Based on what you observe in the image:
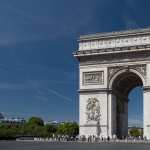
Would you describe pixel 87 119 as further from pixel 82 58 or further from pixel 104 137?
pixel 82 58

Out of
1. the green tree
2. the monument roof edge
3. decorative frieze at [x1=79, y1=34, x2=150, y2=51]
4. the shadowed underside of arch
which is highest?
the monument roof edge

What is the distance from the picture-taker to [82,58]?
48.4 meters

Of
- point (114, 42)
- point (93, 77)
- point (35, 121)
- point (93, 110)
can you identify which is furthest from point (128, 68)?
point (35, 121)

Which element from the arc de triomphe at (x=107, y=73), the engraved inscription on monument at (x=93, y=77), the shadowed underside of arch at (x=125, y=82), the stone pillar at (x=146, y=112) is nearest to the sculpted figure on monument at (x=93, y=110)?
the arc de triomphe at (x=107, y=73)

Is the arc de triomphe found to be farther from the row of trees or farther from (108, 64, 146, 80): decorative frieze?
the row of trees

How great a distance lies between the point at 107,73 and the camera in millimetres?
47188

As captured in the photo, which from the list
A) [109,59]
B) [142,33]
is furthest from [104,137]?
[142,33]

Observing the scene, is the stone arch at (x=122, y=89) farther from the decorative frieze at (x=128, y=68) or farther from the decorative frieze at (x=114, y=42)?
the decorative frieze at (x=114, y=42)

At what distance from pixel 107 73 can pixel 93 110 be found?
4.13 metres

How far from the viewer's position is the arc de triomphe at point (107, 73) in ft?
150

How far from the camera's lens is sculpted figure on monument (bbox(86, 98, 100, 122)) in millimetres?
46594

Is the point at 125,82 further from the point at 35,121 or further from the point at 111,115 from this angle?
the point at 35,121

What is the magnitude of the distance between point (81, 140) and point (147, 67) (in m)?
10.0

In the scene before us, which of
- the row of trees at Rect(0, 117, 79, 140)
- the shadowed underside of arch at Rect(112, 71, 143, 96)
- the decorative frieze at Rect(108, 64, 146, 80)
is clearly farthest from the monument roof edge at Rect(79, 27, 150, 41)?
the row of trees at Rect(0, 117, 79, 140)
